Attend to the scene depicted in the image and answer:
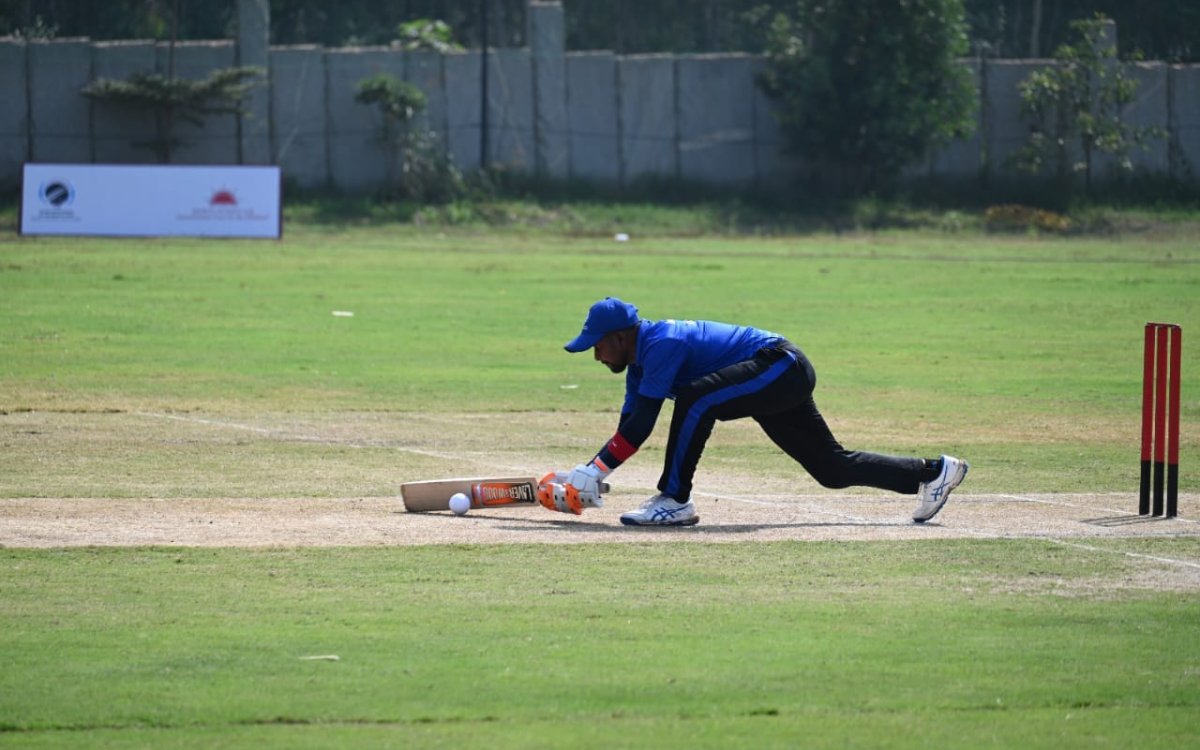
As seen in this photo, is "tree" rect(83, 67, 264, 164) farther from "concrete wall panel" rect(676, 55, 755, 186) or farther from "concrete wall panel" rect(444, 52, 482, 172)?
"concrete wall panel" rect(676, 55, 755, 186)

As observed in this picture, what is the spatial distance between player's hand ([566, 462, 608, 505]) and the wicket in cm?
408

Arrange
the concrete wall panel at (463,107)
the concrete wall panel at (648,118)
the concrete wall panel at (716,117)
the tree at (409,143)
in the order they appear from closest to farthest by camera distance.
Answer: the tree at (409,143) < the concrete wall panel at (463,107) < the concrete wall panel at (648,118) < the concrete wall panel at (716,117)

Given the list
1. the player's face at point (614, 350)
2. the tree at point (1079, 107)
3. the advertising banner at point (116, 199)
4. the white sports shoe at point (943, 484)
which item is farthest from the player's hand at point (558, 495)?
the tree at point (1079, 107)

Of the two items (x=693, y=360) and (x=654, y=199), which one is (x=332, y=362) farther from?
(x=654, y=199)

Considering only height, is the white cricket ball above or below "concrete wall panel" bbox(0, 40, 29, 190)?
below

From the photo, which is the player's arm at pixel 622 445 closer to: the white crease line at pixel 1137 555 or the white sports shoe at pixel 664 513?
the white sports shoe at pixel 664 513

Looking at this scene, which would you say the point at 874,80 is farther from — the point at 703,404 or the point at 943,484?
the point at 703,404

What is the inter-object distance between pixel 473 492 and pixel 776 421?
2.36 m

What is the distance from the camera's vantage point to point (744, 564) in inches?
409

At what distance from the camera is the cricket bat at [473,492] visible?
40.2 ft

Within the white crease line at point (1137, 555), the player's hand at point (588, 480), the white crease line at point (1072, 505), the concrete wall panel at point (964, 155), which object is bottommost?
the white crease line at point (1072, 505)

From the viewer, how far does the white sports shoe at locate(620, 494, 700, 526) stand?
11664 millimetres

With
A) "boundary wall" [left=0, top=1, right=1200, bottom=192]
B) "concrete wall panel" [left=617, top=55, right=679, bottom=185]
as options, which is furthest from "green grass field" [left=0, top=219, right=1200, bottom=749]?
"concrete wall panel" [left=617, top=55, right=679, bottom=185]

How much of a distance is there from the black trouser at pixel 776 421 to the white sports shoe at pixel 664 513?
0.07 metres
